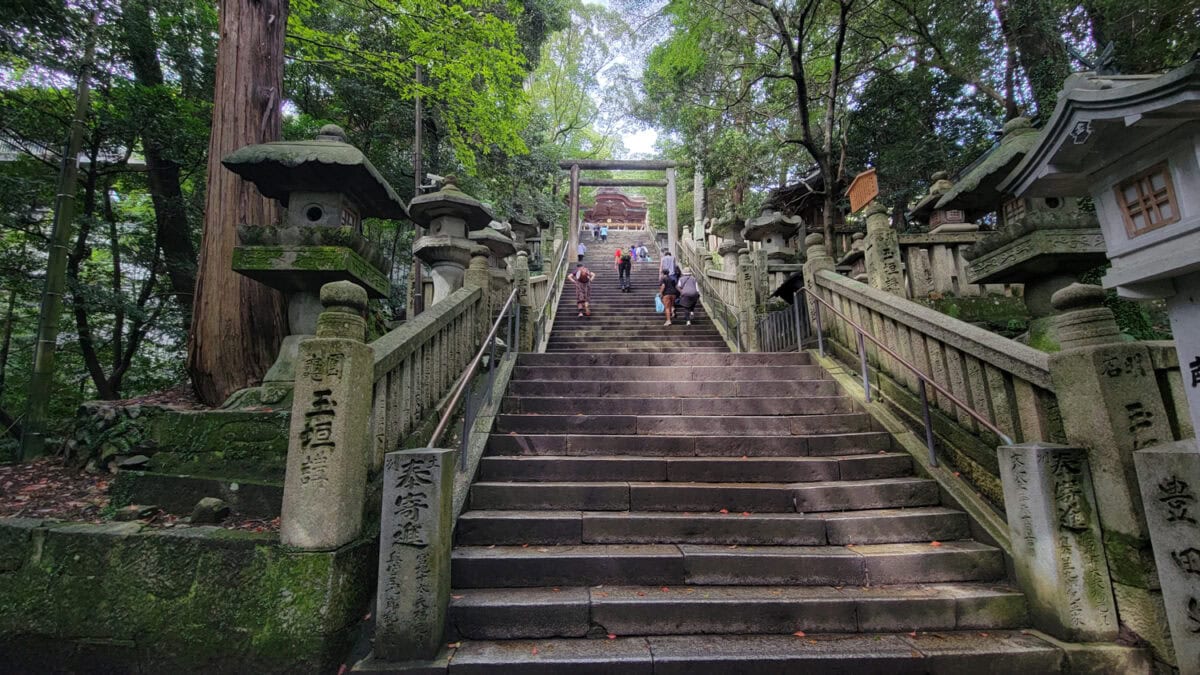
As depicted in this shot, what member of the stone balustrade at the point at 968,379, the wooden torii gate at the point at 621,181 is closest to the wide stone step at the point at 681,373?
the stone balustrade at the point at 968,379

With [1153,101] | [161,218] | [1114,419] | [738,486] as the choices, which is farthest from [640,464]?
[161,218]

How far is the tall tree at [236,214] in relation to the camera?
4.99 metres

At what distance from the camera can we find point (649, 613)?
2844mm

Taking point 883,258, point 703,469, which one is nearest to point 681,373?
point 703,469

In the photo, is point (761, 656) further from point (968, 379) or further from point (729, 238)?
point (729, 238)

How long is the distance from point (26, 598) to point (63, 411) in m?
9.51

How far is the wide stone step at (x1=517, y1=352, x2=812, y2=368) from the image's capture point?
6.34m

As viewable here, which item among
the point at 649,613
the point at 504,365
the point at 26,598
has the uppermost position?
the point at 504,365

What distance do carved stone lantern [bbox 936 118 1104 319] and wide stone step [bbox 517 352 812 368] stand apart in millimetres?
2180

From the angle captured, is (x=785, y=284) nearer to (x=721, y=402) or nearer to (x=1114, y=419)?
(x=721, y=402)

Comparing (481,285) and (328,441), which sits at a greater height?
(481,285)

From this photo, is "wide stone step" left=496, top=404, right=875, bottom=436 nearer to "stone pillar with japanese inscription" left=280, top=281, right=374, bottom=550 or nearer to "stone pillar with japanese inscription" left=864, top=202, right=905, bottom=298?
"stone pillar with japanese inscription" left=280, top=281, right=374, bottom=550

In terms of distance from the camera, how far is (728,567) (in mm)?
3176

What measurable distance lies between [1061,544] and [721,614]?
6.50 feet
